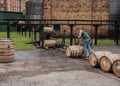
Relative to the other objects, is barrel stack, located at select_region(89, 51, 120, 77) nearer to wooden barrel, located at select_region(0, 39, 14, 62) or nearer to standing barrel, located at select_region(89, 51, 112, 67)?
standing barrel, located at select_region(89, 51, 112, 67)

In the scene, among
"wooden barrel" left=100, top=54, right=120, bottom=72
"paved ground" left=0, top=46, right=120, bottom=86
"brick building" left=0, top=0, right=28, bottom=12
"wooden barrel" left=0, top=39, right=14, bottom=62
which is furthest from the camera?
"brick building" left=0, top=0, right=28, bottom=12

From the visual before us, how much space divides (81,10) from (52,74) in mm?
18319

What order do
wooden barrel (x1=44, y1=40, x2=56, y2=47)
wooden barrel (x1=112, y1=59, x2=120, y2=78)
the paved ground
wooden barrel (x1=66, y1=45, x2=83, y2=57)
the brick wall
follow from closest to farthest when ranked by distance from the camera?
the paved ground → wooden barrel (x1=112, y1=59, x2=120, y2=78) → wooden barrel (x1=66, y1=45, x2=83, y2=57) → wooden barrel (x1=44, y1=40, x2=56, y2=47) → the brick wall

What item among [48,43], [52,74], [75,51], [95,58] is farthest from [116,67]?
[48,43]

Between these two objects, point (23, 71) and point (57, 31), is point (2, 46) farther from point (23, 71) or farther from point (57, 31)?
point (57, 31)

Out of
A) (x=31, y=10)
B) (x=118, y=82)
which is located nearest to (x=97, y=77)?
(x=118, y=82)

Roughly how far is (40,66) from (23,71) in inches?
51.1

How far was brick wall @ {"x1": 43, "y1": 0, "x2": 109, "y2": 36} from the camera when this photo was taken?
91.2 feet

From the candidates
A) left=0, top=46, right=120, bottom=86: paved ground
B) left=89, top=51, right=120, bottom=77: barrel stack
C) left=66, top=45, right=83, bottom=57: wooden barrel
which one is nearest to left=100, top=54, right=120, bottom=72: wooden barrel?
left=89, top=51, right=120, bottom=77: barrel stack

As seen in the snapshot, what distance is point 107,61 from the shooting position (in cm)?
1098

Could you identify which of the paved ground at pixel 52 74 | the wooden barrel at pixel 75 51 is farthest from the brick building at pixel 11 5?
the paved ground at pixel 52 74

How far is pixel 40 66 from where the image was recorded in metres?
12.1

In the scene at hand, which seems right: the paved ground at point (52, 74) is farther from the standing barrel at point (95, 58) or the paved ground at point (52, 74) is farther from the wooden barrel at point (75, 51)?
the wooden barrel at point (75, 51)

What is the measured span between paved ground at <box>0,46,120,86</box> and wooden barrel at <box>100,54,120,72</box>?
23 cm
